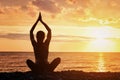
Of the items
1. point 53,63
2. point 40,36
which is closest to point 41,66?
point 53,63

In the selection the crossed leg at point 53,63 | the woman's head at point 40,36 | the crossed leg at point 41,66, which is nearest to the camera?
the woman's head at point 40,36

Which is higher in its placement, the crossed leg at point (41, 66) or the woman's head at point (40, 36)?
the woman's head at point (40, 36)

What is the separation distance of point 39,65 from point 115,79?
4.48 meters

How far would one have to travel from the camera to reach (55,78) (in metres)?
18.1

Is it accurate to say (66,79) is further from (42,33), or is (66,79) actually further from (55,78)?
(42,33)

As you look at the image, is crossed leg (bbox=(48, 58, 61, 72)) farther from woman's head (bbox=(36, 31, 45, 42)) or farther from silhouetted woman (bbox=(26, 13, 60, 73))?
woman's head (bbox=(36, 31, 45, 42))

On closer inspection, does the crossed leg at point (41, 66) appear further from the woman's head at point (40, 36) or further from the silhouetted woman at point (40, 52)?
the woman's head at point (40, 36)

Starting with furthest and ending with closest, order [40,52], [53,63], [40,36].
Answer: [53,63] → [40,52] → [40,36]

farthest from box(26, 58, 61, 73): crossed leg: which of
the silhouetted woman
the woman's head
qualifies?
the woman's head

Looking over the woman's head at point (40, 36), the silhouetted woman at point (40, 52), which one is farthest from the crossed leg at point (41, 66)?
the woman's head at point (40, 36)

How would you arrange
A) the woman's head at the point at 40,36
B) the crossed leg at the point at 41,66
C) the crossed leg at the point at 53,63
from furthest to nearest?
1. the crossed leg at the point at 53,63
2. the crossed leg at the point at 41,66
3. the woman's head at the point at 40,36

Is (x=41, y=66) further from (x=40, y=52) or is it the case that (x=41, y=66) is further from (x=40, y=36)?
(x=40, y=36)

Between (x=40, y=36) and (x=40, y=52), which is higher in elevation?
(x=40, y=36)

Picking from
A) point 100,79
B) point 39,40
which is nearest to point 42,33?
point 39,40
